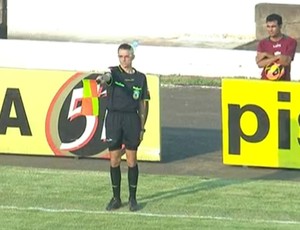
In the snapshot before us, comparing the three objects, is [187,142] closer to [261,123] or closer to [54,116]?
[261,123]

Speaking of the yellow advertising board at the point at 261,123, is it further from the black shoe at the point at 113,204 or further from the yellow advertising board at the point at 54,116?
the black shoe at the point at 113,204

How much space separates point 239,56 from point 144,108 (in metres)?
10.8

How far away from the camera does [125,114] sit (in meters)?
13.2

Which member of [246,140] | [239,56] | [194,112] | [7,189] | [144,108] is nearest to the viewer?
[144,108]

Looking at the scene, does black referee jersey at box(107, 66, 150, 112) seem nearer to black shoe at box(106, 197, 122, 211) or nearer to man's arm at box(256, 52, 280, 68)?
black shoe at box(106, 197, 122, 211)

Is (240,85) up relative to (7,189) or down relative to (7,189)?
up

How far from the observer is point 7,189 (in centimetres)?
1427

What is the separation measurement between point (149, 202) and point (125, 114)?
116 centimetres

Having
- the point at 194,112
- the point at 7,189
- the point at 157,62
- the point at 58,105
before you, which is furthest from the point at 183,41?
the point at 7,189

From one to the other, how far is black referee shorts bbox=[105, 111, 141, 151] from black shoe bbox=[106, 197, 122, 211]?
61 cm

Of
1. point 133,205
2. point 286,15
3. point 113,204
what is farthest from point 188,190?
point 286,15

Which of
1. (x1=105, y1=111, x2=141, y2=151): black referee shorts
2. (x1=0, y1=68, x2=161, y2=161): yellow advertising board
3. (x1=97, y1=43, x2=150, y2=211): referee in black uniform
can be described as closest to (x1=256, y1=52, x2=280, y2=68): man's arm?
(x1=0, y1=68, x2=161, y2=161): yellow advertising board

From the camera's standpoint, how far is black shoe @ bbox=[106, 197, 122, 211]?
43.7 feet

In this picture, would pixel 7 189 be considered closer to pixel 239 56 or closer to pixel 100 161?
pixel 100 161
